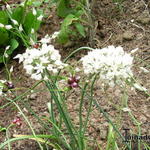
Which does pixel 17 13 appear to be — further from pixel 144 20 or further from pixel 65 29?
pixel 144 20

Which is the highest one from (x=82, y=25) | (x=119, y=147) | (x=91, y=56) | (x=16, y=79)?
(x=91, y=56)

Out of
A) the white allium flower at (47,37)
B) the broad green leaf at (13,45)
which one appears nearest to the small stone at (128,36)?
the broad green leaf at (13,45)

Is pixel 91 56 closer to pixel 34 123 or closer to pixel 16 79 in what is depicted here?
pixel 34 123

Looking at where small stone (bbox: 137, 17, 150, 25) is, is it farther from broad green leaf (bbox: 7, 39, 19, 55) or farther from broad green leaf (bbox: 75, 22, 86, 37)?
broad green leaf (bbox: 7, 39, 19, 55)

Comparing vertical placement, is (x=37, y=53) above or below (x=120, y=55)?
above

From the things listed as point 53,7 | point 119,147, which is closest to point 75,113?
point 119,147
